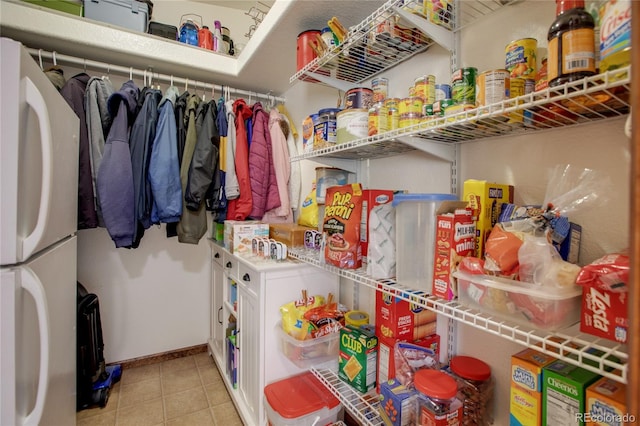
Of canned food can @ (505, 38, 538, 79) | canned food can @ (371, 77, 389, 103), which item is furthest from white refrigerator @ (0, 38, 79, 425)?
canned food can @ (505, 38, 538, 79)

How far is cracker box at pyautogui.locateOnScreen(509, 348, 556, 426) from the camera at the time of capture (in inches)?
26.4

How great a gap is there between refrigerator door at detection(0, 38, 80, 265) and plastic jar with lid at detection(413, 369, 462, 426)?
113 centimetres

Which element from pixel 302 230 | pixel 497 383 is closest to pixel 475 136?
pixel 497 383

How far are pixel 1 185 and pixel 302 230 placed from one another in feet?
3.83

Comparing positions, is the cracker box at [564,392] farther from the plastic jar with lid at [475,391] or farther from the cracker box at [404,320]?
the cracker box at [404,320]

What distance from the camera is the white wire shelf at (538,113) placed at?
531 millimetres

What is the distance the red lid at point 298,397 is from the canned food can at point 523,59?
1.37 m

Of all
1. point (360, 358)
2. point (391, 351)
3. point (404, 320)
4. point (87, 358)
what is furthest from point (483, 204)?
point (87, 358)

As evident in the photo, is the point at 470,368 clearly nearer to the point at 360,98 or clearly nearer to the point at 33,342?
the point at 360,98

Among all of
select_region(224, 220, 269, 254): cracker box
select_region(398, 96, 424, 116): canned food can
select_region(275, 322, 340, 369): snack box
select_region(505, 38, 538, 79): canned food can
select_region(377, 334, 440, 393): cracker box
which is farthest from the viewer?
select_region(224, 220, 269, 254): cracker box

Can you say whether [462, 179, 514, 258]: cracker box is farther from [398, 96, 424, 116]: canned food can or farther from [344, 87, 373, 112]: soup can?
[344, 87, 373, 112]: soup can

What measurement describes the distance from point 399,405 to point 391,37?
1.23m

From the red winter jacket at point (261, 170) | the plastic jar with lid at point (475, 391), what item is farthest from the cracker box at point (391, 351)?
the red winter jacket at point (261, 170)

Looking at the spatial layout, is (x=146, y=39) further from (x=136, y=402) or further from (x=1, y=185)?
(x=136, y=402)
